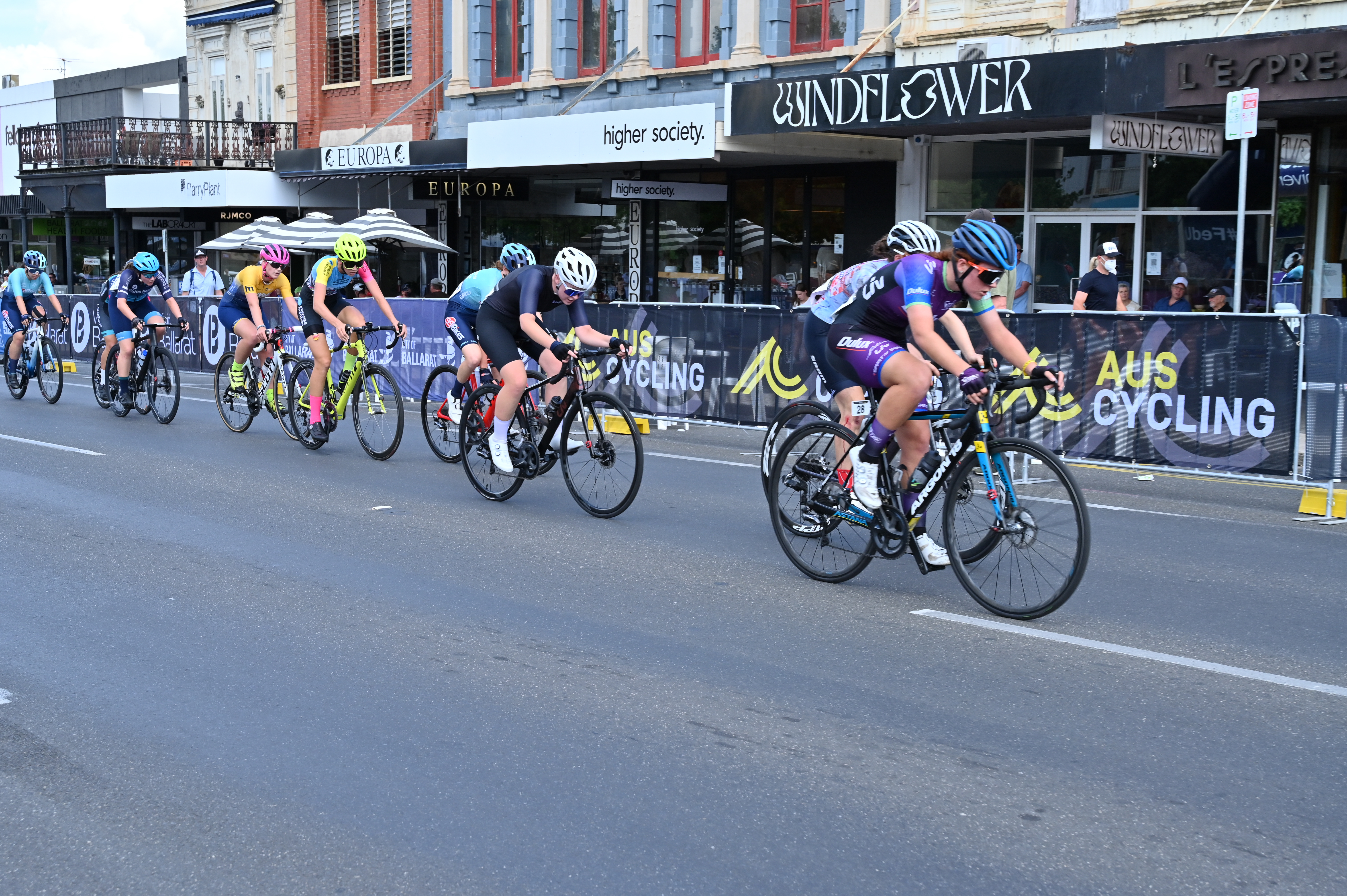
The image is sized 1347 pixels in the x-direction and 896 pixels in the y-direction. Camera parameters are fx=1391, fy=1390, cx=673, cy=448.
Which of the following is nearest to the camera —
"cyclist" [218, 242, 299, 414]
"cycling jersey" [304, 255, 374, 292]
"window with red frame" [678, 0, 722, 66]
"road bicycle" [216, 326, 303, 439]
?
"cycling jersey" [304, 255, 374, 292]

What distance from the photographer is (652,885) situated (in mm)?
3795

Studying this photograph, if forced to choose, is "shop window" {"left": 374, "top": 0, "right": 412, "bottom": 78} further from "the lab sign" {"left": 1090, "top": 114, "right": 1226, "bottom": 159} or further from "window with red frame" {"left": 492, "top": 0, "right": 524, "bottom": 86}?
"the lab sign" {"left": 1090, "top": 114, "right": 1226, "bottom": 159}

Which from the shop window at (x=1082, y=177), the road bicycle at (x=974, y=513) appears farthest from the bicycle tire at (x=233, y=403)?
the shop window at (x=1082, y=177)

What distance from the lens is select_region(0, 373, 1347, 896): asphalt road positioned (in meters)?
3.97

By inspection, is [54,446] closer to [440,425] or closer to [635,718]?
[440,425]

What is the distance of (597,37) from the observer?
→ 25.7m

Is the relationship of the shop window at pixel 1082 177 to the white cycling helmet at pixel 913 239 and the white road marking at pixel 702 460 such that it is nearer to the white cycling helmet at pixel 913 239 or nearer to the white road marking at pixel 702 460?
the white road marking at pixel 702 460

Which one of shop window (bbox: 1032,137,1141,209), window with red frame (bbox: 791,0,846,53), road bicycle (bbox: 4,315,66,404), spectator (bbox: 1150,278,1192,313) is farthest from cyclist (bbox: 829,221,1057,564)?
window with red frame (bbox: 791,0,846,53)

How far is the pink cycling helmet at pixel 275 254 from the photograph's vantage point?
12766 millimetres

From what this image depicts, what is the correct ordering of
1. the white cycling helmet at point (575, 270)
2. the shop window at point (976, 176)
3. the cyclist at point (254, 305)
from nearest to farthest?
1. the white cycling helmet at point (575, 270)
2. the cyclist at point (254, 305)
3. the shop window at point (976, 176)

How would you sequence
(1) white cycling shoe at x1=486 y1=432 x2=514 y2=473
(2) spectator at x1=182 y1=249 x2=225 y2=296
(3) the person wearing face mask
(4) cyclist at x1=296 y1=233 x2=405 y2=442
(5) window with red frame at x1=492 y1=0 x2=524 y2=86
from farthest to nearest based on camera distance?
(5) window with red frame at x1=492 y1=0 x2=524 y2=86 < (2) spectator at x1=182 y1=249 x2=225 y2=296 < (3) the person wearing face mask < (4) cyclist at x1=296 y1=233 x2=405 y2=442 < (1) white cycling shoe at x1=486 y1=432 x2=514 y2=473

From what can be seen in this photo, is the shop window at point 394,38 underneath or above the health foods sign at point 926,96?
above

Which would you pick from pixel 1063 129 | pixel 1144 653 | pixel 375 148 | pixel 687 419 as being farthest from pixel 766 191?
pixel 1144 653

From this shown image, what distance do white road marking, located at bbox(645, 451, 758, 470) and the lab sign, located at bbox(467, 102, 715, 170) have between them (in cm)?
827
